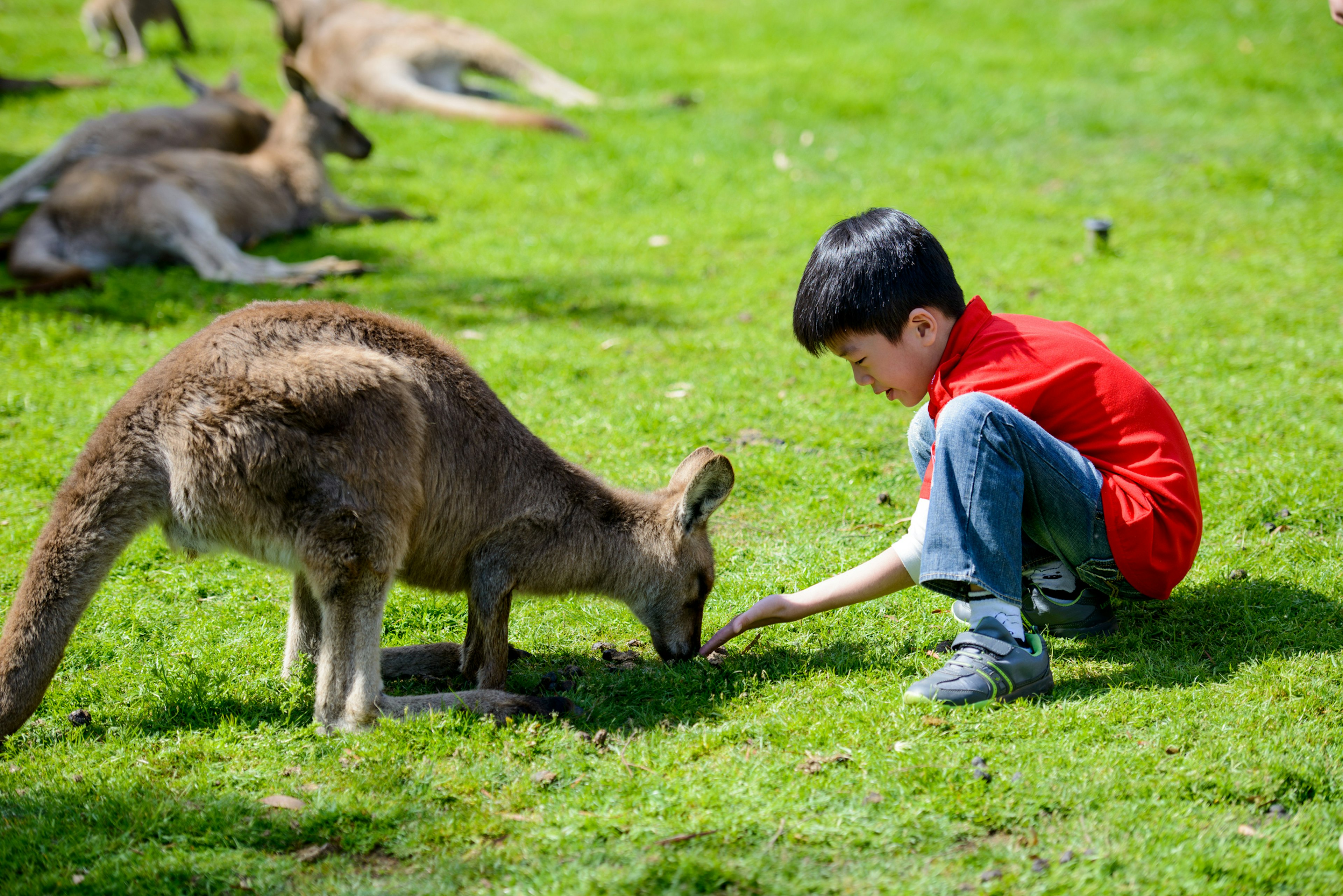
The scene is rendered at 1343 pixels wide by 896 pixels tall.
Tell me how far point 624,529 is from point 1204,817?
1.97 meters

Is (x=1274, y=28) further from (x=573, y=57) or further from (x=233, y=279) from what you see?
(x=233, y=279)

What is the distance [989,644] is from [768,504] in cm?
174

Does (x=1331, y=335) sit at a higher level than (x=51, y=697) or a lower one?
higher

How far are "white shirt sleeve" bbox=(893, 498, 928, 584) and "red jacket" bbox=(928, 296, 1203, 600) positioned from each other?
0.17 meters

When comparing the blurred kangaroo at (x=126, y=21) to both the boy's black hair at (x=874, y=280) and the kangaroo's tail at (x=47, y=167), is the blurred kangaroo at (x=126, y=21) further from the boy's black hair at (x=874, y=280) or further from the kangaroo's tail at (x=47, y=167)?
the boy's black hair at (x=874, y=280)

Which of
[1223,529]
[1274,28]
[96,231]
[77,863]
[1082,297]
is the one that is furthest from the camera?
[1274,28]

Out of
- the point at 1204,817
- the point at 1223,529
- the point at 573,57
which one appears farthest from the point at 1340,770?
the point at 573,57

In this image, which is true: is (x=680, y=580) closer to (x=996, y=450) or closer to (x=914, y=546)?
(x=914, y=546)

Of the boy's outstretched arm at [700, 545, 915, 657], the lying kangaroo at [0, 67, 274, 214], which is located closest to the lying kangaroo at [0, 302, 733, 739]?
the boy's outstretched arm at [700, 545, 915, 657]

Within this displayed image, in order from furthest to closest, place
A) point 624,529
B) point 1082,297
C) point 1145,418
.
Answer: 1. point 1082,297
2. point 624,529
3. point 1145,418

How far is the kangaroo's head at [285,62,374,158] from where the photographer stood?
929cm

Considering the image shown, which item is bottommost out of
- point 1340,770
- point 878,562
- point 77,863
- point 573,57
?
point 77,863

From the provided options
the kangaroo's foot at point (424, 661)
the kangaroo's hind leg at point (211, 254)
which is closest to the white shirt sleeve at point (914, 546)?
the kangaroo's foot at point (424, 661)

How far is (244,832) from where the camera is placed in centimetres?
290
